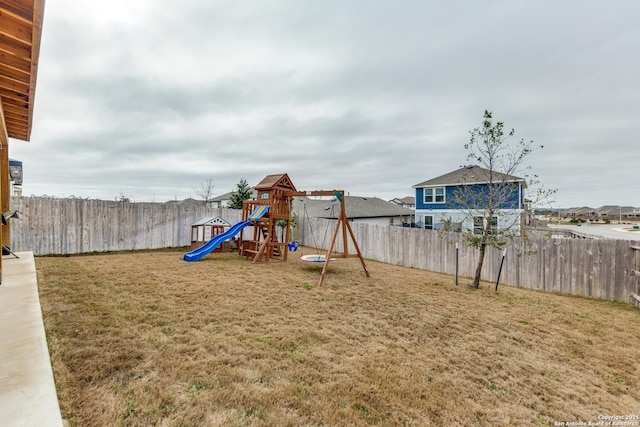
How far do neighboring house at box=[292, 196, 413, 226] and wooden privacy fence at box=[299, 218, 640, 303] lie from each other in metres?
11.8

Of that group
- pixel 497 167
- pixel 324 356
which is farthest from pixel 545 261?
pixel 324 356

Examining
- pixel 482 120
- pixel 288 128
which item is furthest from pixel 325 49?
pixel 288 128

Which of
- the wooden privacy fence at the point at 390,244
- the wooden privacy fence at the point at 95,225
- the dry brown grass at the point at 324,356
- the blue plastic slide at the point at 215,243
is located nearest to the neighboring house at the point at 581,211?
the wooden privacy fence at the point at 390,244

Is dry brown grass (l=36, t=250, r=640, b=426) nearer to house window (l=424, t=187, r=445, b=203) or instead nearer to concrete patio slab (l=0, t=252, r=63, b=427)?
concrete patio slab (l=0, t=252, r=63, b=427)

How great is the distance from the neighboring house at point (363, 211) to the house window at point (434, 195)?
5.08 m

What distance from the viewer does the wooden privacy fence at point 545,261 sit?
6.37 meters

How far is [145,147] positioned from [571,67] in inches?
814

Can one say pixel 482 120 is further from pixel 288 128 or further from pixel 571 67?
pixel 288 128

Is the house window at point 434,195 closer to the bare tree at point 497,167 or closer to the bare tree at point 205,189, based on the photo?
the bare tree at point 497,167

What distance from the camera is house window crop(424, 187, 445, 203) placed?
19.3 meters

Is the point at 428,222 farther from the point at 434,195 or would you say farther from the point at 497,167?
the point at 497,167

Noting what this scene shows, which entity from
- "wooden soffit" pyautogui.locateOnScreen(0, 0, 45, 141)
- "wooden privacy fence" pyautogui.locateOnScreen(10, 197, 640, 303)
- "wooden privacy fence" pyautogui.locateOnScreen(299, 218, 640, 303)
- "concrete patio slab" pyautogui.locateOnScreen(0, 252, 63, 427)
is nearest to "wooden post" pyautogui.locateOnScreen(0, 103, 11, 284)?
"wooden soffit" pyautogui.locateOnScreen(0, 0, 45, 141)

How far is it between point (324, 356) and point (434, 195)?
18.7 metres

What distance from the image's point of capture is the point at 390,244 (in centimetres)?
1099
